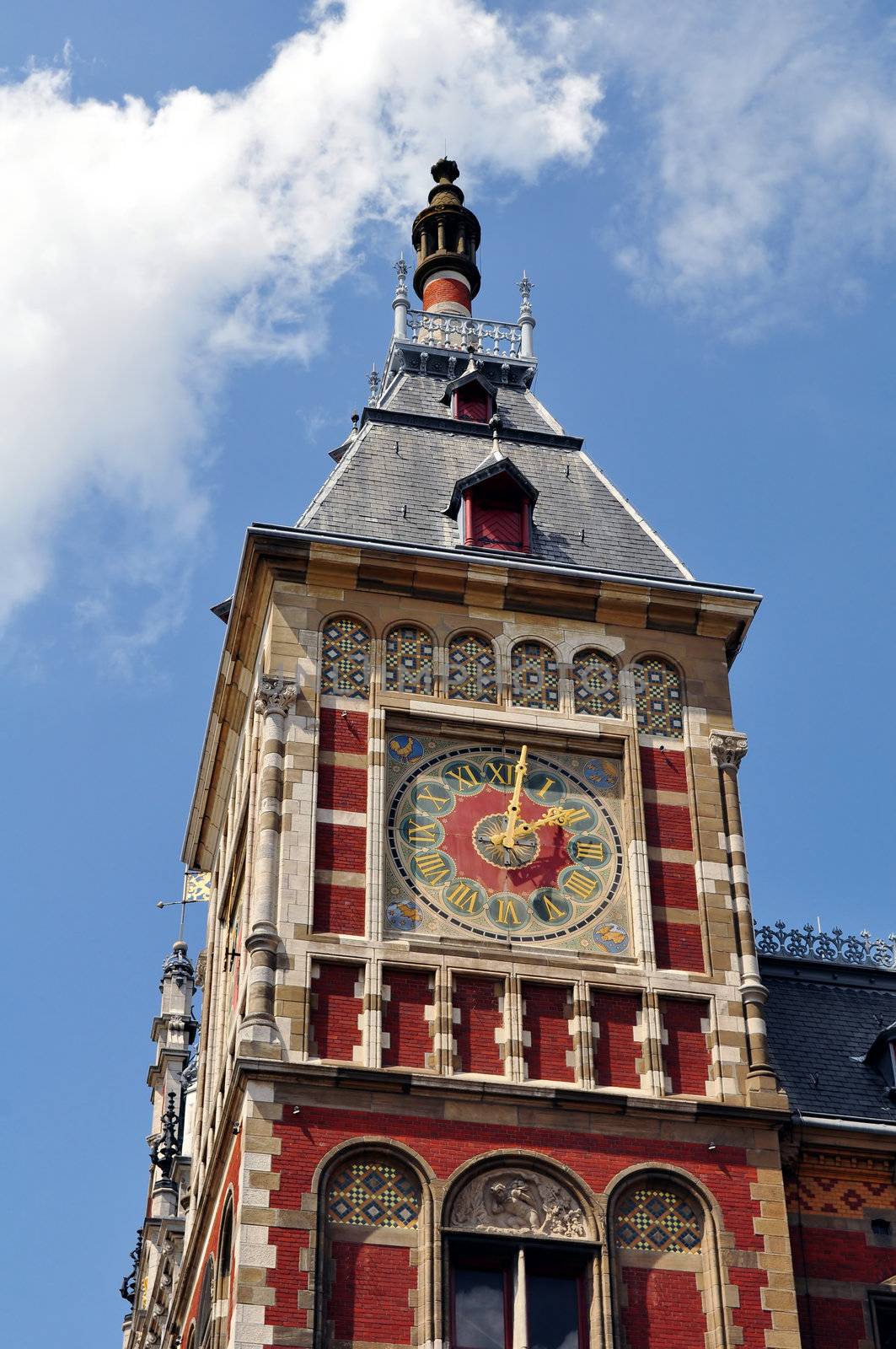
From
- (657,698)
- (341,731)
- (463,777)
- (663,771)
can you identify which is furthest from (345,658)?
(663,771)

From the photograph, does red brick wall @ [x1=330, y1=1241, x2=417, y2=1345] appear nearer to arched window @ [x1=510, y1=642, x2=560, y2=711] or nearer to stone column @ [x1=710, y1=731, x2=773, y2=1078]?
stone column @ [x1=710, y1=731, x2=773, y2=1078]

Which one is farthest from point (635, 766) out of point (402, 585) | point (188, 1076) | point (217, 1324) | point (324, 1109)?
point (188, 1076)

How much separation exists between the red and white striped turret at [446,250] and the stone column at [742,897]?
45.2ft

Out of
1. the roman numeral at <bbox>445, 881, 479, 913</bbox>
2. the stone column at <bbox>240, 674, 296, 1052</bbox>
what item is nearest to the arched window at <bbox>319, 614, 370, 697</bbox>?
the stone column at <bbox>240, 674, 296, 1052</bbox>

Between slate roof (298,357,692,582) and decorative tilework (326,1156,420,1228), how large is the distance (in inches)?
379

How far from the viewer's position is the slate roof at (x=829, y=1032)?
107ft

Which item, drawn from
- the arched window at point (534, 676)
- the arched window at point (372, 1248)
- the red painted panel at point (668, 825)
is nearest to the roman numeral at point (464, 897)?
the red painted panel at point (668, 825)

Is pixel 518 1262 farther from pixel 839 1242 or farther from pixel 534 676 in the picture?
pixel 534 676

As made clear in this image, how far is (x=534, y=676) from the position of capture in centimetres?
3406

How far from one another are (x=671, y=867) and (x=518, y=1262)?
6.34 metres

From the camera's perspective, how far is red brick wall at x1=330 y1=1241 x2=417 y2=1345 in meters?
27.8

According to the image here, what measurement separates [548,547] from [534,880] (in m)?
6.24

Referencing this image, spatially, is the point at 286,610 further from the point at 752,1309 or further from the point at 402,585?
the point at 752,1309

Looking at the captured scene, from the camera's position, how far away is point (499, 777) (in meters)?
33.0
